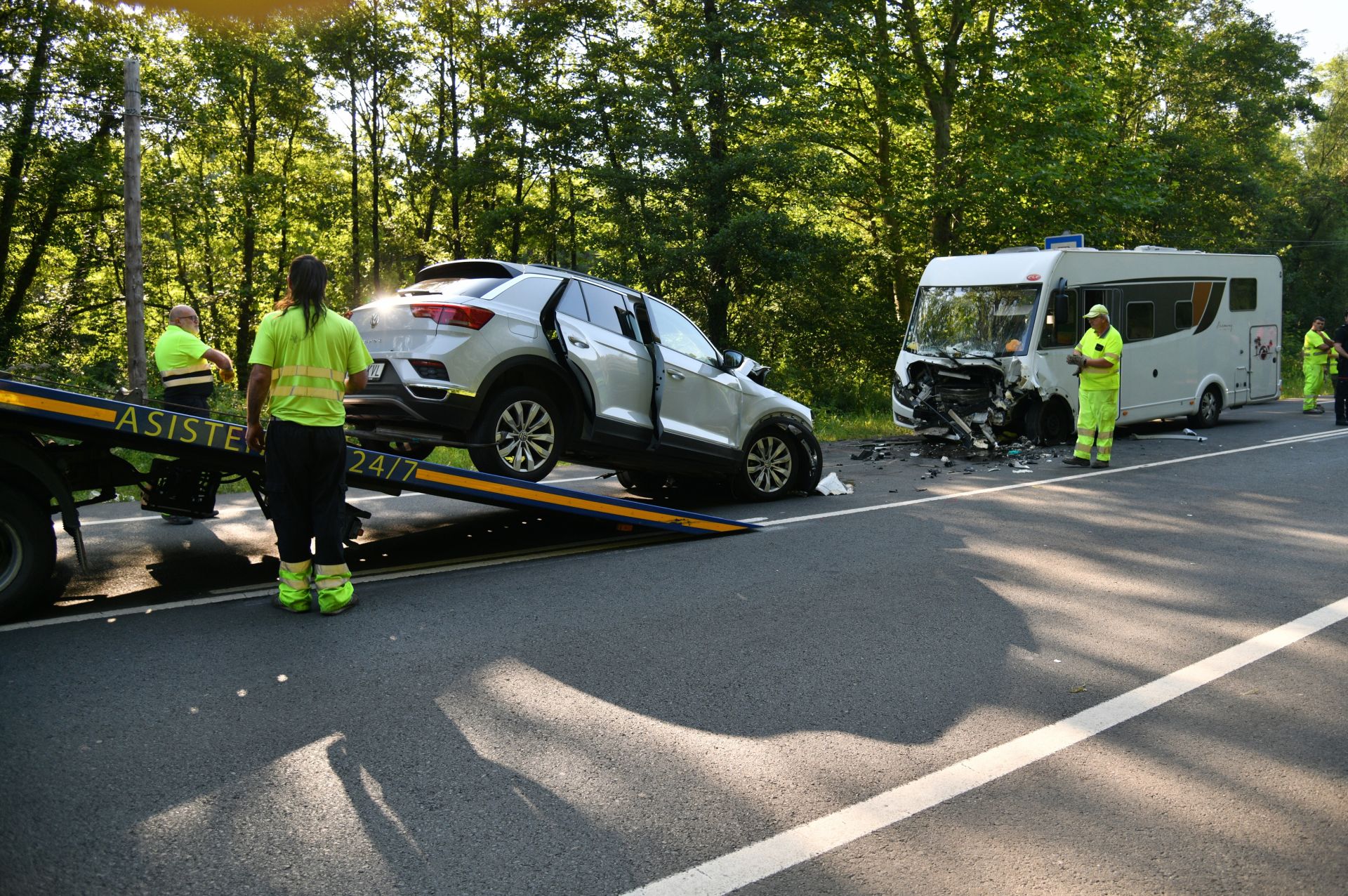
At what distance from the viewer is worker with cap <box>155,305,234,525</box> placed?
837 centimetres

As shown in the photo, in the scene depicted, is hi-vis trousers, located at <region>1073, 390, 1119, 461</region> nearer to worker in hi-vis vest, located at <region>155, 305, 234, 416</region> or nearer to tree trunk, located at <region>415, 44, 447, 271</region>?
worker in hi-vis vest, located at <region>155, 305, 234, 416</region>

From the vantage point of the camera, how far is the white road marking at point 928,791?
9.75 feet

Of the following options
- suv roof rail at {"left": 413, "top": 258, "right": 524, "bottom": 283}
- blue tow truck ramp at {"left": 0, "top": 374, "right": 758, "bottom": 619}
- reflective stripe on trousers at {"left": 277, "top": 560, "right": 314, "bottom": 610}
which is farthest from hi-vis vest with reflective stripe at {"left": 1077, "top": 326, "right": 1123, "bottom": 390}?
reflective stripe on trousers at {"left": 277, "top": 560, "right": 314, "bottom": 610}

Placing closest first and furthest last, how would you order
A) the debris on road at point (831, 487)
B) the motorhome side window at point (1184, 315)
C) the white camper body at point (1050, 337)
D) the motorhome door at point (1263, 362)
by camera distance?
the debris on road at point (831, 487) → the white camper body at point (1050, 337) → the motorhome side window at point (1184, 315) → the motorhome door at point (1263, 362)

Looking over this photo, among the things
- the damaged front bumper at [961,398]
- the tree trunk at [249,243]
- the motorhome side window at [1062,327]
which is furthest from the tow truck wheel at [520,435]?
the tree trunk at [249,243]

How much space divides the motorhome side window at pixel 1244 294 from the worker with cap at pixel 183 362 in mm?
16186

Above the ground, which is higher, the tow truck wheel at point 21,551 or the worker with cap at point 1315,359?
the worker with cap at point 1315,359

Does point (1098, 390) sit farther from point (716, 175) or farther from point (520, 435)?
point (716, 175)

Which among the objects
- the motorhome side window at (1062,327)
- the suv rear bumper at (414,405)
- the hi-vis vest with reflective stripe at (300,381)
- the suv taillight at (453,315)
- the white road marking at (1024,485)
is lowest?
the white road marking at (1024,485)

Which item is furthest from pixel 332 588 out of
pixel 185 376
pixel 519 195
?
pixel 519 195

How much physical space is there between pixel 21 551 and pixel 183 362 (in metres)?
3.59

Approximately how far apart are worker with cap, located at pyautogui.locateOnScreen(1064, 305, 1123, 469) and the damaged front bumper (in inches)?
60.8

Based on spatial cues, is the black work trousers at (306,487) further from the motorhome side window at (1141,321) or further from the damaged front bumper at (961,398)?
the motorhome side window at (1141,321)

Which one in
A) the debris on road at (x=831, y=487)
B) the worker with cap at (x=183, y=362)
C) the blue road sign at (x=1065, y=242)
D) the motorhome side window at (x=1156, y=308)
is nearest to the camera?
the worker with cap at (x=183, y=362)
